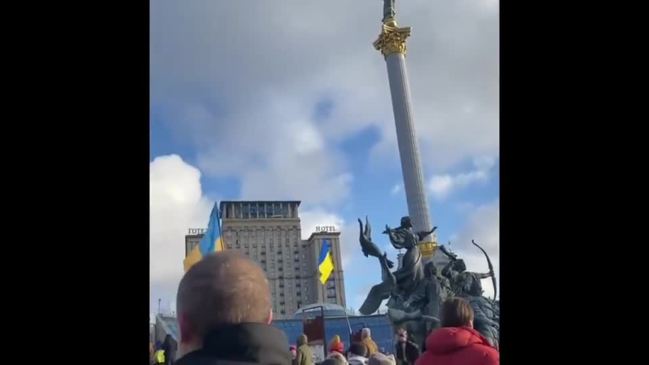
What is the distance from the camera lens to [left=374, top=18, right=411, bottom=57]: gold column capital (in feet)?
101

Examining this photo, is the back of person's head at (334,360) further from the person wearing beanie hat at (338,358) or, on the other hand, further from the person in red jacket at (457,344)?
the person in red jacket at (457,344)

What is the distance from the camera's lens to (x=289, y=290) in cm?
6569

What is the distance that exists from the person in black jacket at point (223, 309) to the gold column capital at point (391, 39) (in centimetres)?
3002

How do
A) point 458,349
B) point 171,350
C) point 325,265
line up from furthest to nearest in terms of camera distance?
1. point 325,265
2. point 171,350
3. point 458,349

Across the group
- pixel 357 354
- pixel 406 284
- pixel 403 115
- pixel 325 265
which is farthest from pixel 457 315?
pixel 403 115

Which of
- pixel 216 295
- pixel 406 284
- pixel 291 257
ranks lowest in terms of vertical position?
pixel 216 295

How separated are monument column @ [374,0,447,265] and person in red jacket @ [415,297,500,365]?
26.4 meters

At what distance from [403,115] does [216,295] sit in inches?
1152

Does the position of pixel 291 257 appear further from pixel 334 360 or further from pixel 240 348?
pixel 240 348

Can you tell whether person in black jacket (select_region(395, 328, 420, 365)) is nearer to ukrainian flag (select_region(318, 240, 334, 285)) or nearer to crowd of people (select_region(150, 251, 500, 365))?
crowd of people (select_region(150, 251, 500, 365))

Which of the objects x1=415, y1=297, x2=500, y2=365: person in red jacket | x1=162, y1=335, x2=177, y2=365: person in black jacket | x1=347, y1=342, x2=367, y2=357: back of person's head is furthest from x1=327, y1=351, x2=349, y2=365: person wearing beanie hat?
x1=415, y1=297, x2=500, y2=365: person in red jacket

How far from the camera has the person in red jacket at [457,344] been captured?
6.48 feet

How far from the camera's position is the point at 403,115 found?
30.3m
